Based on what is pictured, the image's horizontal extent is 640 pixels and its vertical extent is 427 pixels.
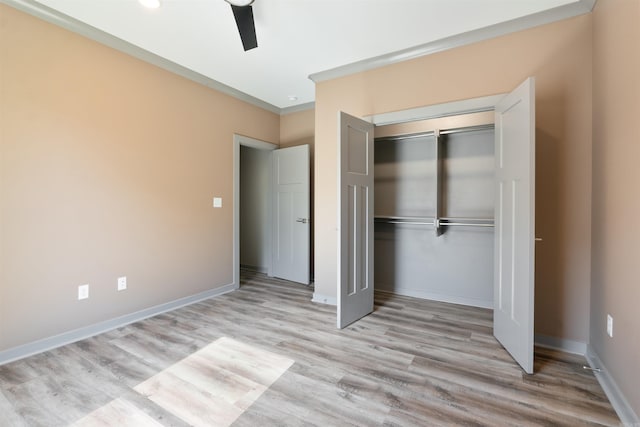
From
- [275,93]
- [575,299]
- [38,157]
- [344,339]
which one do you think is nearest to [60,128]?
[38,157]

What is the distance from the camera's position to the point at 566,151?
7.44ft

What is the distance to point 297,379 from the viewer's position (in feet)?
6.43

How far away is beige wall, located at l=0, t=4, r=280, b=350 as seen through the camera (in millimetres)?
2188

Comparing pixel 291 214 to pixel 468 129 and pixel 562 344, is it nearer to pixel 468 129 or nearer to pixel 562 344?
pixel 468 129

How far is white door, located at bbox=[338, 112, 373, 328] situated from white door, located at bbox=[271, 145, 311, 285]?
139 cm

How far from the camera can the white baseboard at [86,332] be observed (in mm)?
2193

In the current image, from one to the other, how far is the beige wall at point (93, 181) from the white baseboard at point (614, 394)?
3.74m

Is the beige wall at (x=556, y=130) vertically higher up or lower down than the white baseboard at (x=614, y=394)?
higher up

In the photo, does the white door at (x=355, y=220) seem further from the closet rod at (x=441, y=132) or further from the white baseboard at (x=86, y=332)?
the white baseboard at (x=86, y=332)

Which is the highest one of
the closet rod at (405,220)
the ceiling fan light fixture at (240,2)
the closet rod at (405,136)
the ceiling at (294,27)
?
the ceiling at (294,27)

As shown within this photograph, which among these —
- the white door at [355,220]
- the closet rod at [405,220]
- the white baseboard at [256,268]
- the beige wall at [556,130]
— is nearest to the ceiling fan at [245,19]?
the white door at [355,220]

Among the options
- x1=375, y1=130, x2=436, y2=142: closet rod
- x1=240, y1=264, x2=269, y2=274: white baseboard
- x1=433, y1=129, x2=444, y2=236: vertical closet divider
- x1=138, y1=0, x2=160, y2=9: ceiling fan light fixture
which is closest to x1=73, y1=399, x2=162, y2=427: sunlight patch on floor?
x1=138, y1=0, x2=160, y2=9: ceiling fan light fixture

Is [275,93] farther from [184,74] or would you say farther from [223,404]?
[223,404]

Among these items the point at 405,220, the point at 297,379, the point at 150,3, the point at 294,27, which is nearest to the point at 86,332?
the point at 297,379
